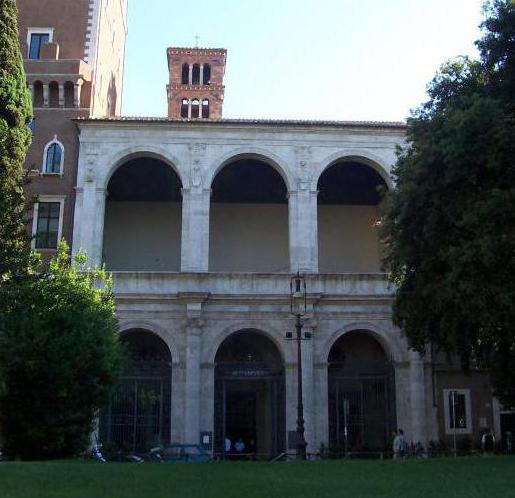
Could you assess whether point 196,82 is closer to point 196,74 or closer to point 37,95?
point 196,74

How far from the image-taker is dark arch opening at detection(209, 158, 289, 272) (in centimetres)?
3641

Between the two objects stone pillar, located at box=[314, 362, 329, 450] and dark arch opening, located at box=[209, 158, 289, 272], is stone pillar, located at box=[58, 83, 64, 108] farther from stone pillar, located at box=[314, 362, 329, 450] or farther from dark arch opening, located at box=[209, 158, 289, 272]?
stone pillar, located at box=[314, 362, 329, 450]

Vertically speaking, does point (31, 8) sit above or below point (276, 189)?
above

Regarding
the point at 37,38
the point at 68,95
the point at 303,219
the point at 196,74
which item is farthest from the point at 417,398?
the point at 196,74

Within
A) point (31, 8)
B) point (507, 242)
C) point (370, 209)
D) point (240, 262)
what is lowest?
point (507, 242)

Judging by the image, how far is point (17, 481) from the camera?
13062 mm

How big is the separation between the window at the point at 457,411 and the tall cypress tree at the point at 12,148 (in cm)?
1812

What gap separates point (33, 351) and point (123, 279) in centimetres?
981

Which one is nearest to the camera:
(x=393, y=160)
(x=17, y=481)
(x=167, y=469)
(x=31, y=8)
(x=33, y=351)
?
(x=17, y=481)

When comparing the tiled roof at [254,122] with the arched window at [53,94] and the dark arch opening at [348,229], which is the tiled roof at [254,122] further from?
the dark arch opening at [348,229]

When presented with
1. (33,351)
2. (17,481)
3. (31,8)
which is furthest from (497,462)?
(31,8)

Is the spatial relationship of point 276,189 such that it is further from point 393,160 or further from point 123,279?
point 123,279

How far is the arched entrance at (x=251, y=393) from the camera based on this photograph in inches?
1191

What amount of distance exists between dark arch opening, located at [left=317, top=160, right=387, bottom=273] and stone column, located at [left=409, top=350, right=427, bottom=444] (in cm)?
766
